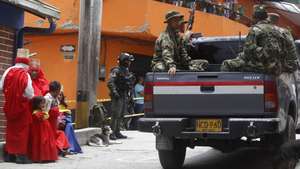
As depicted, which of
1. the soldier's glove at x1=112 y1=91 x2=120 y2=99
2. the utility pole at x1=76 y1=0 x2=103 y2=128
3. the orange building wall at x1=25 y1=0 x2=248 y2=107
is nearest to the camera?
the utility pole at x1=76 y1=0 x2=103 y2=128

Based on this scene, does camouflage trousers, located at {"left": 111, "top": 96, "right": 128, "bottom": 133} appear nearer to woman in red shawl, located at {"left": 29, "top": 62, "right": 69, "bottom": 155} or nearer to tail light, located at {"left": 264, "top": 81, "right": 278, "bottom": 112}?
woman in red shawl, located at {"left": 29, "top": 62, "right": 69, "bottom": 155}

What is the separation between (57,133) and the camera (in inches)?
416

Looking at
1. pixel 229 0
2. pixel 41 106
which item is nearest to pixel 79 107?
pixel 41 106

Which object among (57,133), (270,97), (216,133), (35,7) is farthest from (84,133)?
(270,97)

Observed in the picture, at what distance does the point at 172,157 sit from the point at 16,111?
8.35ft

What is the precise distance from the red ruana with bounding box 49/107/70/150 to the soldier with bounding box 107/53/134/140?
124 inches

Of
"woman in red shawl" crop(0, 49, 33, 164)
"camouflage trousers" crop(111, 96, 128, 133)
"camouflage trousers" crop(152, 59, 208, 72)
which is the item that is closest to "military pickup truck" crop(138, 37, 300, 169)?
"camouflage trousers" crop(152, 59, 208, 72)

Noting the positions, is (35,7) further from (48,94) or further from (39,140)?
(39,140)

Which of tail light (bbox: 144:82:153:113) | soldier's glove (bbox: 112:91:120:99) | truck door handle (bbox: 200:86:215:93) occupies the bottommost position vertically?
soldier's glove (bbox: 112:91:120:99)

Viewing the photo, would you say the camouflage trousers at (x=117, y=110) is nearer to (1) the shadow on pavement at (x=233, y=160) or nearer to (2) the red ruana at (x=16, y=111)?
(1) the shadow on pavement at (x=233, y=160)

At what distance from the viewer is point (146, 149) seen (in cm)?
1238

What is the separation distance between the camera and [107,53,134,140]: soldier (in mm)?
13859

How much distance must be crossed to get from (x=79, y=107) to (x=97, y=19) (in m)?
2.48

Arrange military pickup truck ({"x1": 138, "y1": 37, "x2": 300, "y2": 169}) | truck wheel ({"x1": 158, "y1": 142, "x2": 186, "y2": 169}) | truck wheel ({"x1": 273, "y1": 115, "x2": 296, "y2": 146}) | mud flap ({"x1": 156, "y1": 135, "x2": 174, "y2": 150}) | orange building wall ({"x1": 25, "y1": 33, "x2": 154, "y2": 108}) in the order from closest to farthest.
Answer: military pickup truck ({"x1": 138, "y1": 37, "x2": 300, "y2": 169})
truck wheel ({"x1": 273, "y1": 115, "x2": 296, "y2": 146})
mud flap ({"x1": 156, "y1": 135, "x2": 174, "y2": 150})
truck wheel ({"x1": 158, "y1": 142, "x2": 186, "y2": 169})
orange building wall ({"x1": 25, "y1": 33, "x2": 154, "y2": 108})
